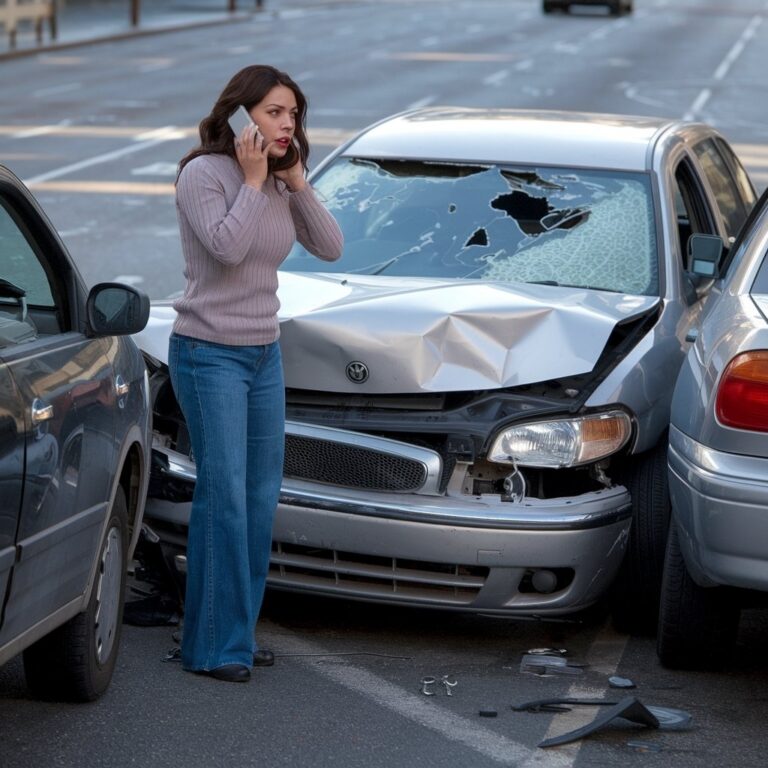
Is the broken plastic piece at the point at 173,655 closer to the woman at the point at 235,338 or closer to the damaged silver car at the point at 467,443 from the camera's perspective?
the woman at the point at 235,338

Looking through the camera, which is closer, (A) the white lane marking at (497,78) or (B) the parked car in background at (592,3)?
(A) the white lane marking at (497,78)

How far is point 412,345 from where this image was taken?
5430 millimetres

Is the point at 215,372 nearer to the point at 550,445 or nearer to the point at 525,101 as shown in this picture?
the point at 550,445

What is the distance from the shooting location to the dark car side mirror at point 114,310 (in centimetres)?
459

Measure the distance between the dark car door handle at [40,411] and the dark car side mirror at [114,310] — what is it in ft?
1.82

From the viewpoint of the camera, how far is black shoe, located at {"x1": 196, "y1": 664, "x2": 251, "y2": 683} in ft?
16.3

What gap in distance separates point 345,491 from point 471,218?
174 centimetres

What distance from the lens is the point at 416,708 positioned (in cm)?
482

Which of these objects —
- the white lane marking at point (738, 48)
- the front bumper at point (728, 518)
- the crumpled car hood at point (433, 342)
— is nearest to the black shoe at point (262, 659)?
the crumpled car hood at point (433, 342)

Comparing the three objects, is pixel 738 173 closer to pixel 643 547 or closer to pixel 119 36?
pixel 643 547

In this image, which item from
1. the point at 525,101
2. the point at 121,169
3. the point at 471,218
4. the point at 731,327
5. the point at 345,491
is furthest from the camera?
the point at 525,101

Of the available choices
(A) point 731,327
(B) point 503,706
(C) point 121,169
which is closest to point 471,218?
(A) point 731,327

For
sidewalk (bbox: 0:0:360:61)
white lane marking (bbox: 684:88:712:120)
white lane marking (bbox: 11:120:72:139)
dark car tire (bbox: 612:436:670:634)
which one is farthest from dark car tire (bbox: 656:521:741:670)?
sidewalk (bbox: 0:0:360:61)

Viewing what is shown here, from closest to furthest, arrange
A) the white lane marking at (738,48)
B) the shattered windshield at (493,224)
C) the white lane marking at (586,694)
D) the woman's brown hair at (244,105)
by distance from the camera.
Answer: the white lane marking at (586,694), the woman's brown hair at (244,105), the shattered windshield at (493,224), the white lane marking at (738,48)
